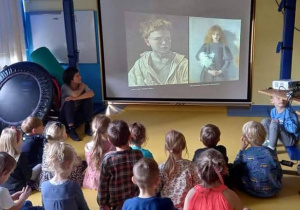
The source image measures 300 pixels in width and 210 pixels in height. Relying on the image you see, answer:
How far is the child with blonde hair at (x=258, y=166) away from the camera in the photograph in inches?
105

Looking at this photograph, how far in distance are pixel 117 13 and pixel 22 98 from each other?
193cm

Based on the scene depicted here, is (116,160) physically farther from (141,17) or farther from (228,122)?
(141,17)

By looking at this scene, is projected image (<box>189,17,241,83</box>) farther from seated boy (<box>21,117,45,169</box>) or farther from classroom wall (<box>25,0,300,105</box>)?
seated boy (<box>21,117,45,169</box>)

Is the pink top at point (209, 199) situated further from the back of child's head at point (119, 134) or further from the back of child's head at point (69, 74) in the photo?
the back of child's head at point (69, 74)

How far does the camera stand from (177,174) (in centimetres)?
237

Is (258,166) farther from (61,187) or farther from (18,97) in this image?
(18,97)

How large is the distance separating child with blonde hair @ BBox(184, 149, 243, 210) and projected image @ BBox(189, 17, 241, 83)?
11.5ft

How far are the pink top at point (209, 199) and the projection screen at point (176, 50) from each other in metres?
3.56

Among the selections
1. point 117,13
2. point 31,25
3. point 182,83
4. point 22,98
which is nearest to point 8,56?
point 31,25

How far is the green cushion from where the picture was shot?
5.02 meters

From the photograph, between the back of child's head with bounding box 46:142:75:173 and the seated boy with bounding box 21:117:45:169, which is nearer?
the back of child's head with bounding box 46:142:75:173

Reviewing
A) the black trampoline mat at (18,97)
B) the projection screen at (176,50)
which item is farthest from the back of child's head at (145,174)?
the projection screen at (176,50)

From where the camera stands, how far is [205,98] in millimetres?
5367

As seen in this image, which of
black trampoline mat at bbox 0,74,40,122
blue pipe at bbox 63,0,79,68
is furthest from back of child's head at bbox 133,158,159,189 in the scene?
blue pipe at bbox 63,0,79,68
